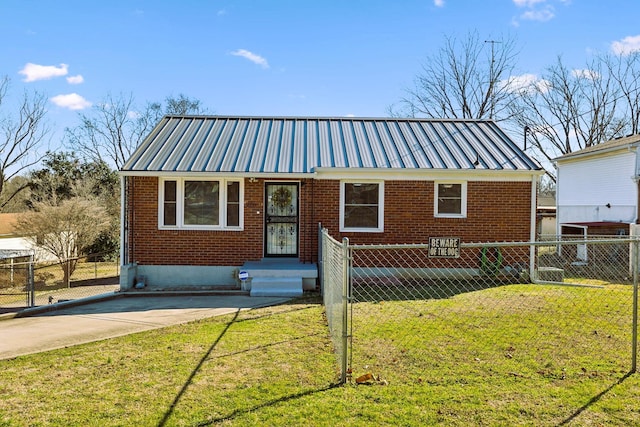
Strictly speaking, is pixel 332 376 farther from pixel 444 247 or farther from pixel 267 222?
pixel 267 222

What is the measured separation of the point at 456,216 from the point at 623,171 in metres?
11.8

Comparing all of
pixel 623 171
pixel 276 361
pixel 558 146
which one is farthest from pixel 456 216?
pixel 558 146

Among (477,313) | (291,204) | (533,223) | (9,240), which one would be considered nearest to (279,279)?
(291,204)

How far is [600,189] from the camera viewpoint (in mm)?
20016

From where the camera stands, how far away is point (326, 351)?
226 inches

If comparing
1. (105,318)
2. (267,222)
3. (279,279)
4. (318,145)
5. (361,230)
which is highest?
(318,145)

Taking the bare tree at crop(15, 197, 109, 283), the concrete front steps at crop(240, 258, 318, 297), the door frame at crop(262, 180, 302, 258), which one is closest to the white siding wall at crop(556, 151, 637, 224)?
the door frame at crop(262, 180, 302, 258)

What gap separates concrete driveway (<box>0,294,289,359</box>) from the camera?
6570mm

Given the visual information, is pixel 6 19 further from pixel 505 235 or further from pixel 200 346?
pixel 505 235

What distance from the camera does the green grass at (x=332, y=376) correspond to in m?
3.97

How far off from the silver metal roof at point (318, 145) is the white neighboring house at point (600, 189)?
7.94 m

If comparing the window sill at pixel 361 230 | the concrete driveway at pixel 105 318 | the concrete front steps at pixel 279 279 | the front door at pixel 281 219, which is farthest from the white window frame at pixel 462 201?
the concrete driveway at pixel 105 318

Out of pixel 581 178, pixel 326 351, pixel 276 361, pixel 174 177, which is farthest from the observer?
pixel 581 178

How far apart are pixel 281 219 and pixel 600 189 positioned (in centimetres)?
1618
